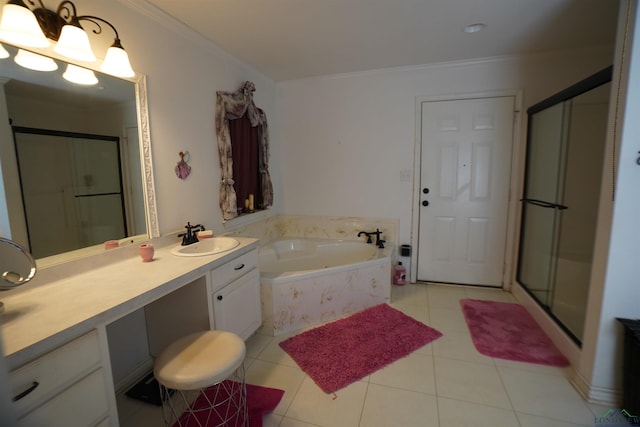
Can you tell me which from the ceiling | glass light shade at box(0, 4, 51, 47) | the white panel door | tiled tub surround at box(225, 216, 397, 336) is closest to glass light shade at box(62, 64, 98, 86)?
glass light shade at box(0, 4, 51, 47)

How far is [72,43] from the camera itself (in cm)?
136

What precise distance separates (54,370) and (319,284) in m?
1.76

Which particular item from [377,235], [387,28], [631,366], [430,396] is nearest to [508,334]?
[631,366]

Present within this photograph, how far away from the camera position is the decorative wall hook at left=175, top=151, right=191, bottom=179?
2127 millimetres

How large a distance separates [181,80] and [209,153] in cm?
55

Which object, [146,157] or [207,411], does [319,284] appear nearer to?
[207,411]

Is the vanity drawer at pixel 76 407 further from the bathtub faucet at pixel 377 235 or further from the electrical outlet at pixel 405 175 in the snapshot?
the electrical outlet at pixel 405 175

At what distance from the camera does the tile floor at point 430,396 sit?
1.57 meters

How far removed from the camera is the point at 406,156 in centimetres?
318

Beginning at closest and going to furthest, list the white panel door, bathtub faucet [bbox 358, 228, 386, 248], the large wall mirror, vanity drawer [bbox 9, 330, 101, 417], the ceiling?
1. vanity drawer [bbox 9, 330, 101, 417]
2. the large wall mirror
3. the ceiling
4. the white panel door
5. bathtub faucet [bbox 358, 228, 386, 248]

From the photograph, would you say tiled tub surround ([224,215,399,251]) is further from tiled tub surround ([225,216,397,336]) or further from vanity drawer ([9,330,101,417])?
vanity drawer ([9,330,101,417])

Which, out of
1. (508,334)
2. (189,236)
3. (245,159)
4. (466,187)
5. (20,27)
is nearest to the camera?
(20,27)

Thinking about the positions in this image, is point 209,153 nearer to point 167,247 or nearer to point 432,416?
point 167,247

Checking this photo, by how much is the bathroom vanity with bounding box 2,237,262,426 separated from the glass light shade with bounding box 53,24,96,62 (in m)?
1.02
